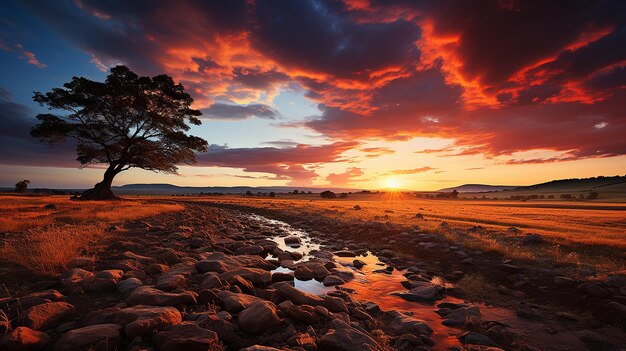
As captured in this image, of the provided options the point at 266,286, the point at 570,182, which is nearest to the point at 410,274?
the point at 266,286

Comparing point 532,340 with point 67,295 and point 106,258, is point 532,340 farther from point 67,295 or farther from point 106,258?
point 106,258

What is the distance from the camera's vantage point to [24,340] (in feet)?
13.9

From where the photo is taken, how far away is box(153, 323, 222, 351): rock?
435 cm

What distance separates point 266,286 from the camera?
Answer: 27.8 feet

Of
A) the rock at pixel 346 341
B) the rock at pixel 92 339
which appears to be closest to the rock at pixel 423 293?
the rock at pixel 346 341

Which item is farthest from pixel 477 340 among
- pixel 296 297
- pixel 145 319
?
pixel 145 319

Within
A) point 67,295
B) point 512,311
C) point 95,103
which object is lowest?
point 512,311

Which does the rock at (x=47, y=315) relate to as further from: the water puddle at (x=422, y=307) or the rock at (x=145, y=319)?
the water puddle at (x=422, y=307)

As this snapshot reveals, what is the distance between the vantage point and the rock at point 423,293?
866cm

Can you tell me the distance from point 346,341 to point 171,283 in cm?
459

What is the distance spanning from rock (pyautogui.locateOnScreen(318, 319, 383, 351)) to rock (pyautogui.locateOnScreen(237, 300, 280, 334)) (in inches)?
41.4

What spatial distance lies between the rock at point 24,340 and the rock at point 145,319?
3.06 feet

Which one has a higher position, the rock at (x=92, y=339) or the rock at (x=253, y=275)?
the rock at (x=92, y=339)

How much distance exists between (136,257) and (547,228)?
24.5 meters
